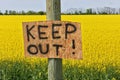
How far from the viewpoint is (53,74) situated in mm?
2934

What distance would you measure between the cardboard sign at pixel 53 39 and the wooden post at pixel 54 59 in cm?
5

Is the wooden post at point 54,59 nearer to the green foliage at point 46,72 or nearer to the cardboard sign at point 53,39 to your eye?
the cardboard sign at point 53,39

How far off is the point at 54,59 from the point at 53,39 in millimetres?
169

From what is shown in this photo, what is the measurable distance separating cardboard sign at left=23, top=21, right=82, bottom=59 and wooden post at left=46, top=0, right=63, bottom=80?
0.05 m

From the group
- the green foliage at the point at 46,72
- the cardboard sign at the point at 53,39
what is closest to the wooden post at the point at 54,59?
the cardboard sign at the point at 53,39

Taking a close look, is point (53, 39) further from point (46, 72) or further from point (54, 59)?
point (46, 72)

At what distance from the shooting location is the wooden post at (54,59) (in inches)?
111

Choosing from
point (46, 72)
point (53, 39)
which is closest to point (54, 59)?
point (53, 39)

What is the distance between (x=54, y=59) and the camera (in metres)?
2.94

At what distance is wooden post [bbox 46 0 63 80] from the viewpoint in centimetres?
283

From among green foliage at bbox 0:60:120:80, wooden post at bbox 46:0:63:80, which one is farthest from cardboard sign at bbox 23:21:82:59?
green foliage at bbox 0:60:120:80

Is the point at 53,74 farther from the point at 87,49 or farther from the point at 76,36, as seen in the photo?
the point at 87,49

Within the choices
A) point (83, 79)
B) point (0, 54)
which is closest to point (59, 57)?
point (83, 79)

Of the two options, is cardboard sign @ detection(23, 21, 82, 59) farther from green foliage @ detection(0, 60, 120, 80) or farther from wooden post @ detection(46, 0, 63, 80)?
green foliage @ detection(0, 60, 120, 80)
